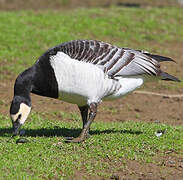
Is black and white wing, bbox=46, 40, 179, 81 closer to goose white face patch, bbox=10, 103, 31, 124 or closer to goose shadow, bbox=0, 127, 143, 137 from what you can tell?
goose white face patch, bbox=10, 103, 31, 124

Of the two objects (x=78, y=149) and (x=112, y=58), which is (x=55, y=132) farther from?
(x=112, y=58)

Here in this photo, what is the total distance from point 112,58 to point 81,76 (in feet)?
2.46

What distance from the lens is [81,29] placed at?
15.9 metres

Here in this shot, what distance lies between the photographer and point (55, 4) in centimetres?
2273

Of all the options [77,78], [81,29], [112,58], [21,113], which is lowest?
[81,29]

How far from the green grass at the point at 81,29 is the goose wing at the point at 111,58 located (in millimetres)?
5745

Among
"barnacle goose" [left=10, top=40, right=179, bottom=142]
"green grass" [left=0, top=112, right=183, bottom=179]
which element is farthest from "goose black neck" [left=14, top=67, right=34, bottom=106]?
"green grass" [left=0, top=112, right=183, bottom=179]

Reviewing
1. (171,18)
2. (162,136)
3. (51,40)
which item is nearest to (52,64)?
(162,136)

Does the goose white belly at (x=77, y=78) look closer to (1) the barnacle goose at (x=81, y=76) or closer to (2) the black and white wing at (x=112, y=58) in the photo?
(1) the barnacle goose at (x=81, y=76)

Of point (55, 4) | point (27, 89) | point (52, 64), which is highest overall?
point (52, 64)

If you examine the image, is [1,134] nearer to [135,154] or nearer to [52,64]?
[52,64]

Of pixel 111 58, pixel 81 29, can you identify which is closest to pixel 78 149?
pixel 111 58

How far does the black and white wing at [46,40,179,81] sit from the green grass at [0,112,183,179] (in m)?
1.10

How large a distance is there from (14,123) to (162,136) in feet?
8.31
